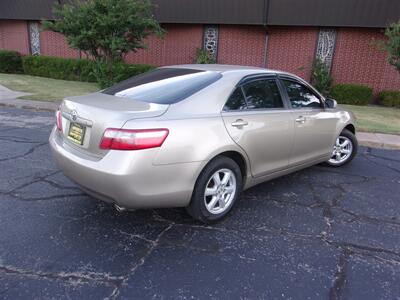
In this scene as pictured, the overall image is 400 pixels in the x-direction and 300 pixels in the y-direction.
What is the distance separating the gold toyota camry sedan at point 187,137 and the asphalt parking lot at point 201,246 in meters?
0.36

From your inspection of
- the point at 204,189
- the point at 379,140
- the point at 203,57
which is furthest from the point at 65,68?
the point at 204,189

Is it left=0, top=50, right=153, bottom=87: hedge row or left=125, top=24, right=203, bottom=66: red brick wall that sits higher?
left=125, top=24, right=203, bottom=66: red brick wall

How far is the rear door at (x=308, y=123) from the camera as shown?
4.11m

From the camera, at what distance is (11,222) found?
324 centimetres

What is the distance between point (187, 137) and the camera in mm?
2914

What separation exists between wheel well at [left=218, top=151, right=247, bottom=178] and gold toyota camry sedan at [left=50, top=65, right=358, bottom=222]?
1 centimetres

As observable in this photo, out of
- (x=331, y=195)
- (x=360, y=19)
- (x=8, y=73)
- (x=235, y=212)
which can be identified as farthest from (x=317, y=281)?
(x=8, y=73)

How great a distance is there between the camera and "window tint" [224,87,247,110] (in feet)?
11.1

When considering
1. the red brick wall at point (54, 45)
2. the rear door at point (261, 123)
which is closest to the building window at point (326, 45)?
the rear door at point (261, 123)

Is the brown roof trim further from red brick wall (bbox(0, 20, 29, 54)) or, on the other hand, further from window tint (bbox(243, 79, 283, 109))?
window tint (bbox(243, 79, 283, 109))

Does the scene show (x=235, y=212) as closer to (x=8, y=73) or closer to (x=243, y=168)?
(x=243, y=168)

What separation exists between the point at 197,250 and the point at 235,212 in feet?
2.81

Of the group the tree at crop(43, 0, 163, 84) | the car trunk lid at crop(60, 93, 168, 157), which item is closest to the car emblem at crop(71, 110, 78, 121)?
the car trunk lid at crop(60, 93, 168, 157)

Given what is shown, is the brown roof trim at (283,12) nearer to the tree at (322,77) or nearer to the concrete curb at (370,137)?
the tree at (322,77)
